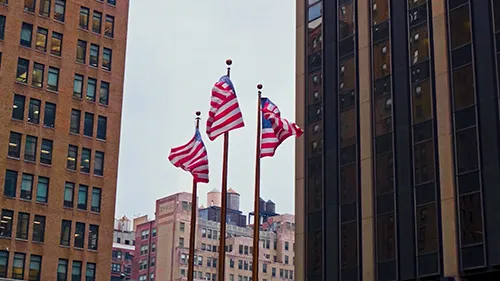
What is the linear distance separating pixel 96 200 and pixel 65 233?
4453mm

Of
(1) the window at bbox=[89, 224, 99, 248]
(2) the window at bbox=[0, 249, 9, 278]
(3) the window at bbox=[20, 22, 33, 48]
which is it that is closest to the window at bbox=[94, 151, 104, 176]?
(1) the window at bbox=[89, 224, 99, 248]

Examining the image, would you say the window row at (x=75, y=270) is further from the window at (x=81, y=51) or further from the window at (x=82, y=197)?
the window at (x=81, y=51)

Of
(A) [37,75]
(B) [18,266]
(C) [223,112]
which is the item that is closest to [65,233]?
(B) [18,266]

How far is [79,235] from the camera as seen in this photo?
7875 centimetres

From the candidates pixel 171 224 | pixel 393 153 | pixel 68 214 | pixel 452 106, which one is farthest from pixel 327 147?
pixel 171 224

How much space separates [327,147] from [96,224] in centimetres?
3185

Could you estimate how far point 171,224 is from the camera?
596 feet

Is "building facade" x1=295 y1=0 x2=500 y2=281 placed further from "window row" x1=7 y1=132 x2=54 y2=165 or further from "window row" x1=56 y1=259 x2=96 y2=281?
"window row" x1=56 y1=259 x2=96 y2=281

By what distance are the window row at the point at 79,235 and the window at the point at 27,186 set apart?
3898mm

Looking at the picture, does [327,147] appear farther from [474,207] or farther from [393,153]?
[474,207]

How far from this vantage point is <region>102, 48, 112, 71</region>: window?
277 feet

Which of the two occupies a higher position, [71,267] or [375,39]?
[375,39]

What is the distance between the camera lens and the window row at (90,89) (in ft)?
269

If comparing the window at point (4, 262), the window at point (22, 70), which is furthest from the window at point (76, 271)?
the window at point (22, 70)
